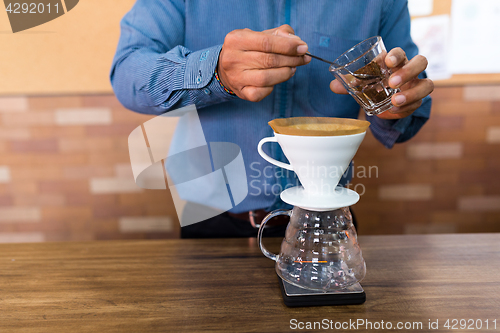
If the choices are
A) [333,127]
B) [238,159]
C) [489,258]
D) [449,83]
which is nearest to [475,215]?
[449,83]

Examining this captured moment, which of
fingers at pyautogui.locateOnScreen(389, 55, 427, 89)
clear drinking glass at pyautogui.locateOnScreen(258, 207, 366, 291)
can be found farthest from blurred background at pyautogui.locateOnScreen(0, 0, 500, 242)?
clear drinking glass at pyautogui.locateOnScreen(258, 207, 366, 291)

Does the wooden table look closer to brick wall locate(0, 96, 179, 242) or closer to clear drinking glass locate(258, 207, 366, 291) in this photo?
clear drinking glass locate(258, 207, 366, 291)

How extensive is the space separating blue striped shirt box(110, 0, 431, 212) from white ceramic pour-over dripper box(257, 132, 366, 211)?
0.45m

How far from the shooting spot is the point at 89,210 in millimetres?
2025

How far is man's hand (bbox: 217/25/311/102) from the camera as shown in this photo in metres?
0.77

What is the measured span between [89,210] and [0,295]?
1.35 m

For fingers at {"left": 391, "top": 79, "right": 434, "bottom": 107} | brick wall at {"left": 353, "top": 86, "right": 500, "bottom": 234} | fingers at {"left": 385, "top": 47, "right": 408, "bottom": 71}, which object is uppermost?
Result: fingers at {"left": 385, "top": 47, "right": 408, "bottom": 71}

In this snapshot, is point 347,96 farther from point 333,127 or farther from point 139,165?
point 139,165

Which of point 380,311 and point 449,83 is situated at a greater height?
point 449,83

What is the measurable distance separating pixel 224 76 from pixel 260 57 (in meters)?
0.13

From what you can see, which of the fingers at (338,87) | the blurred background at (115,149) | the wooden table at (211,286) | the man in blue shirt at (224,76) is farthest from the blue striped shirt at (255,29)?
the blurred background at (115,149)

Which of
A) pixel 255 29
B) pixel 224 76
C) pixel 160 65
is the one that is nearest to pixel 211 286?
pixel 224 76

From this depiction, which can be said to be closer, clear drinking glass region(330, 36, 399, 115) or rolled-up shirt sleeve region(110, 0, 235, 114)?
clear drinking glass region(330, 36, 399, 115)

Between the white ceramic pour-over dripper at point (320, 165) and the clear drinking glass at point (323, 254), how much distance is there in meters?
0.05
